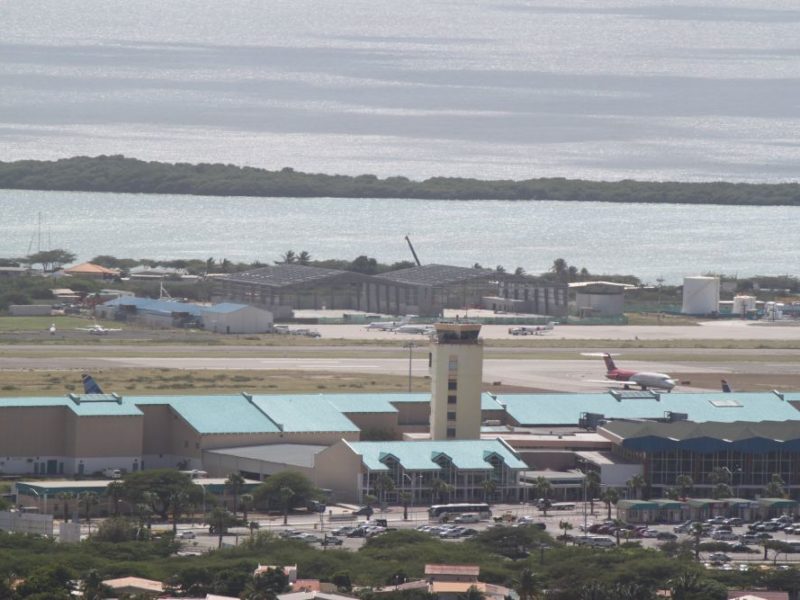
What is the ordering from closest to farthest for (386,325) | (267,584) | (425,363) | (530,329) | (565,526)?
1. (267,584)
2. (565,526)
3. (425,363)
4. (386,325)
5. (530,329)

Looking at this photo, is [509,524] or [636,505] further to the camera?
[636,505]

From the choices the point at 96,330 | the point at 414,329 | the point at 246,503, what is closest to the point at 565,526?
the point at 246,503

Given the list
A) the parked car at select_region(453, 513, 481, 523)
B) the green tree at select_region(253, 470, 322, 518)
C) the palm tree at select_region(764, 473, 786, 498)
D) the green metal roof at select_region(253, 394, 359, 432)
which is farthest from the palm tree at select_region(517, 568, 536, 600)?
the green metal roof at select_region(253, 394, 359, 432)

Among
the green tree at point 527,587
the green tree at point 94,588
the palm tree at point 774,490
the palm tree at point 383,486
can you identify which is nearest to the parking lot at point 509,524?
the palm tree at point 383,486

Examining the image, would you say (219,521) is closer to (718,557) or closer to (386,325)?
(718,557)

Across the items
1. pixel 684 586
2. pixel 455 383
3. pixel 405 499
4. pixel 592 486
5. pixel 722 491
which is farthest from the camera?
pixel 455 383

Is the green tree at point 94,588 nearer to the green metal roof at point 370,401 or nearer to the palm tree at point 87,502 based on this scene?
the palm tree at point 87,502
